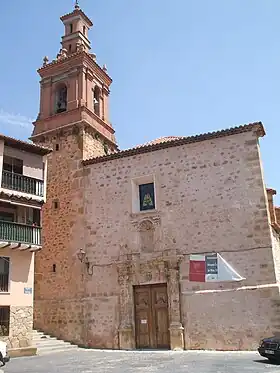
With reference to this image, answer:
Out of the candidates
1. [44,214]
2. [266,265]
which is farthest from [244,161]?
[44,214]

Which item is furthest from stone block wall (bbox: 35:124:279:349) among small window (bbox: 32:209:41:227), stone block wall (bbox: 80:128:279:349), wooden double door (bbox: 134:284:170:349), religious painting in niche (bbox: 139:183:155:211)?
small window (bbox: 32:209:41:227)

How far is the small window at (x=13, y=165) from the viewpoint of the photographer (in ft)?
54.6

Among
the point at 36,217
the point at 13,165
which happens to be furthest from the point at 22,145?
the point at 36,217

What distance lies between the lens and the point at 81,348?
52.9 ft

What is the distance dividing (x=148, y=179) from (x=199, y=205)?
2650mm

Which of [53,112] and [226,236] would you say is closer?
[226,236]

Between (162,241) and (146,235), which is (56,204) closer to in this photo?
(146,235)

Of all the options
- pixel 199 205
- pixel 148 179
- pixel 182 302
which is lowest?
pixel 182 302

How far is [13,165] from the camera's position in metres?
16.8

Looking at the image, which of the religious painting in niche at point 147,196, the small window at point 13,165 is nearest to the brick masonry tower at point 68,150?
the small window at point 13,165

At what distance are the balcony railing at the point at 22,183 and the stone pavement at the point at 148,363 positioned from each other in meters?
6.28

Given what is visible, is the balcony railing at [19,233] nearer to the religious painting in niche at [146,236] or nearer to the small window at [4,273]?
the small window at [4,273]

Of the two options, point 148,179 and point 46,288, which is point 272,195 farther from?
point 46,288

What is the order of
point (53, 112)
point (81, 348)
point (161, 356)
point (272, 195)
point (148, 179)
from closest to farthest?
point (161, 356)
point (81, 348)
point (148, 179)
point (272, 195)
point (53, 112)
